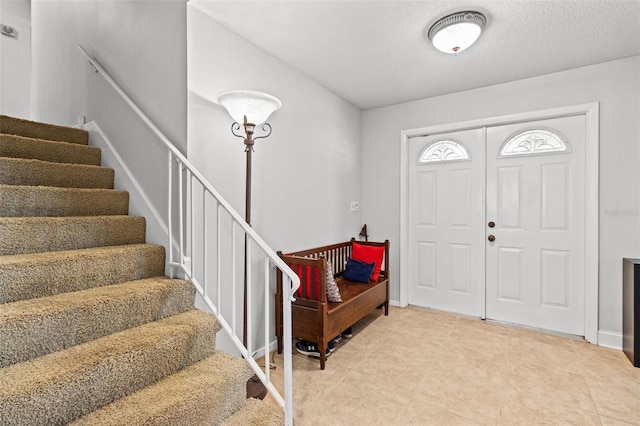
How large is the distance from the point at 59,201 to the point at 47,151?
608 mm

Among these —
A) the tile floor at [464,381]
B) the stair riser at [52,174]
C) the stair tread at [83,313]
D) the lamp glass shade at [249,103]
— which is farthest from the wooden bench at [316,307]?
the stair riser at [52,174]

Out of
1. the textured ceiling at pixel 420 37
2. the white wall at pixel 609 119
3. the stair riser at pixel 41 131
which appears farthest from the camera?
the white wall at pixel 609 119

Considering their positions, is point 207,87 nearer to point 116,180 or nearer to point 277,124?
point 277,124

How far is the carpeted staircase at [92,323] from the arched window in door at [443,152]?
Result: 116 inches

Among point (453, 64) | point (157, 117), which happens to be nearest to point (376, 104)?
point (453, 64)

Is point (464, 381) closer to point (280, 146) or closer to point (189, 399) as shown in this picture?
point (189, 399)

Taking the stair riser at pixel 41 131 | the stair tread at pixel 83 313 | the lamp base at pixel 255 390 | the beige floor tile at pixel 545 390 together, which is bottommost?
the beige floor tile at pixel 545 390

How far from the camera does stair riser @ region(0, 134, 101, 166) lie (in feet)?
A: 6.98

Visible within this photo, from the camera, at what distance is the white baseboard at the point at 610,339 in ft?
8.73

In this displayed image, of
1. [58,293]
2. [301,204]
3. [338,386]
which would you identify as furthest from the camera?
[301,204]

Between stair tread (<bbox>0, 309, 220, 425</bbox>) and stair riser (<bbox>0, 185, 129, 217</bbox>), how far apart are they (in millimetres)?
1004

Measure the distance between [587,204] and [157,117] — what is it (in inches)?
144

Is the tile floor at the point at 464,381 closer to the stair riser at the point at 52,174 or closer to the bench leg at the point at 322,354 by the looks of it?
the bench leg at the point at 322,354

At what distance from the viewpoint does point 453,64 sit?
280 cm
